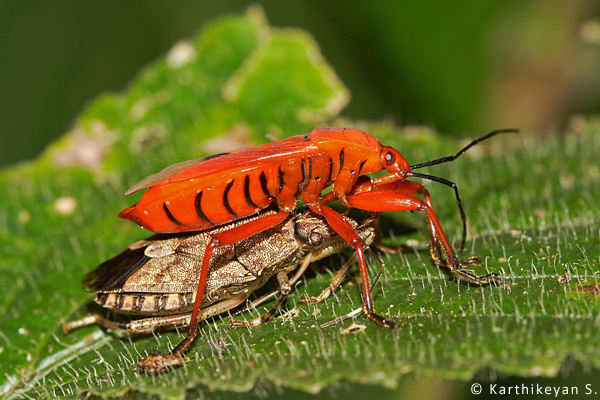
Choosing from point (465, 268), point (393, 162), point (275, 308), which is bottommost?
point (465, 268)

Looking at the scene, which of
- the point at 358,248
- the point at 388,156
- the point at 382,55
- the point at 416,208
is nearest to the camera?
the point at 358,248

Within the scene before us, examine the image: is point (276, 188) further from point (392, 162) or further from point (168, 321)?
point (168, 321)

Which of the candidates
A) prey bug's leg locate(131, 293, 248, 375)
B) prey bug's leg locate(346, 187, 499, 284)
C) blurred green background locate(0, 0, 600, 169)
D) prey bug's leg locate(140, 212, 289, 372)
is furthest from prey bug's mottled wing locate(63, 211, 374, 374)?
blurred green background locate(0, 0, 600, 169)

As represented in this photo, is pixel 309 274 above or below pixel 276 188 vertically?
below

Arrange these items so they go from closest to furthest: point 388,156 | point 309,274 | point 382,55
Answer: point 388,156 → point 309,274 → point 382,55

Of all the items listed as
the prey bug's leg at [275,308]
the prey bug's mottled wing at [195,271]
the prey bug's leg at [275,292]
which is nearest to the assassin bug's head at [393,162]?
the prey bug's mottled wing at [195,271]

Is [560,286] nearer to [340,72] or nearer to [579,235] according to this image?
[579,235]

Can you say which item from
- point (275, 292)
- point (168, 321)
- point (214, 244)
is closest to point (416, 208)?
point (275, 292)

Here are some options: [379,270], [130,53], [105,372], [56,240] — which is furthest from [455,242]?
[130,53]
